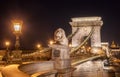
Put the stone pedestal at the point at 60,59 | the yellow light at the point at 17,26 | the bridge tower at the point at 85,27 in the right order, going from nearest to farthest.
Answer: the stone pedestal at the point at 60,59 < the yellow light at the point at 17,26 < the bridge tower at the point at 85,27

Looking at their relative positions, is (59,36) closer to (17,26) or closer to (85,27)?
(17,26)

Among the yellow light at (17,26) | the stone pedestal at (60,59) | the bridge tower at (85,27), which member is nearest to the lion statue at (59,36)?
the stone pedestal at (60,59)

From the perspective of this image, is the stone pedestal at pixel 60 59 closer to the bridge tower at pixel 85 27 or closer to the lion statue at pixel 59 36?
the lion statue at pixel 59 36


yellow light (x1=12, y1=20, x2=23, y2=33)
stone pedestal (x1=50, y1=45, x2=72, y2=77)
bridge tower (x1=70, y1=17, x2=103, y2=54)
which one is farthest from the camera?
bridge tower (x1=70, y1=17, x2=103, y2=54)

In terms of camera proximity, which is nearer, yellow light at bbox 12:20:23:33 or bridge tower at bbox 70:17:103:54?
yellow light at bbox 12:20:23:33

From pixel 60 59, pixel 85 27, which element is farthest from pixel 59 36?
pixel 85 27

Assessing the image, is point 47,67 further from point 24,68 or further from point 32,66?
point 24,68

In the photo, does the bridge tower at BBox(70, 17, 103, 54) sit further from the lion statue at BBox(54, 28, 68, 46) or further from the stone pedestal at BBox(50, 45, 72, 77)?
the lion statue at BBox(54, 28, 68, 46)

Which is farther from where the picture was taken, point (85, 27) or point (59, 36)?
point (85, 27)

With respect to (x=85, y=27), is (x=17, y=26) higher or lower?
lower

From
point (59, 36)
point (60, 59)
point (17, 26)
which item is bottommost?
point (60, 59)

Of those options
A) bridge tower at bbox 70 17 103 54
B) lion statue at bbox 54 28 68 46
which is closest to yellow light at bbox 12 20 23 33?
lion statue at bbox 54 28 68 46

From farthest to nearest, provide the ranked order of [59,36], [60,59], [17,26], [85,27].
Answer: [85,27]
[17,26]
[60,59]
[59,36]

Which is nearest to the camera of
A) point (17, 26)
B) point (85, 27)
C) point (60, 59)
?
point (60, 59)
